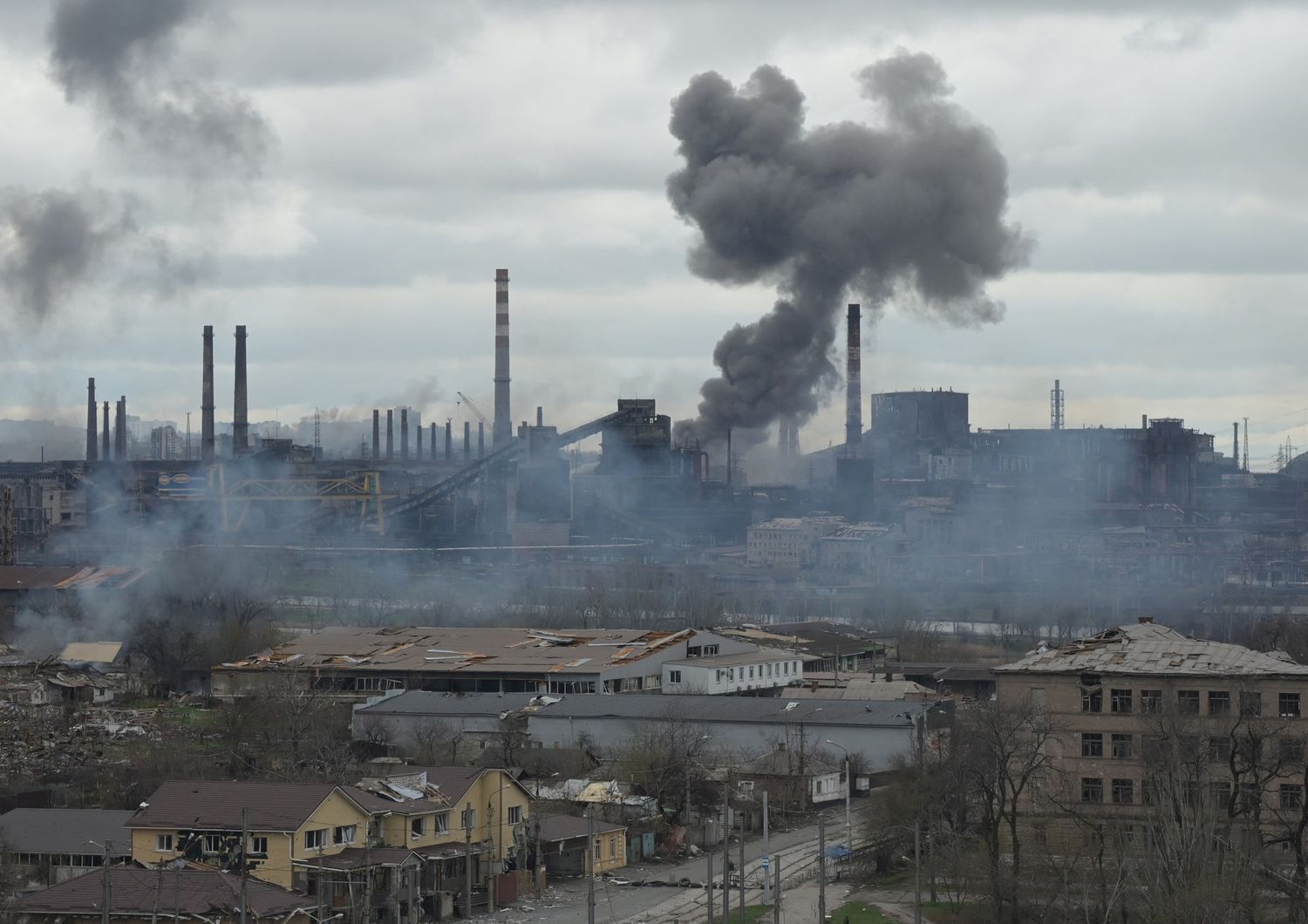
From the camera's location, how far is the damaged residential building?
38469mm

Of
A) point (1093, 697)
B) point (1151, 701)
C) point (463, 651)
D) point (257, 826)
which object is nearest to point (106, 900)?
point (257, 826)

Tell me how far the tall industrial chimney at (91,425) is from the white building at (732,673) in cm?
5626

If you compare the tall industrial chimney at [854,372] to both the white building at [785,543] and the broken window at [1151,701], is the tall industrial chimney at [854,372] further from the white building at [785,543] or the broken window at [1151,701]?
the broken window at [1151,701]

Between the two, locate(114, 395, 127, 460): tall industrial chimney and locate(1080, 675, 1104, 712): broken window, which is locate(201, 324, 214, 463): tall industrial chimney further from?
locate(1080, 675, 1104, 712): broken window

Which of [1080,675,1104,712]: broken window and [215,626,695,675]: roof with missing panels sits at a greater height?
[1080,675,1104,712]: broken window

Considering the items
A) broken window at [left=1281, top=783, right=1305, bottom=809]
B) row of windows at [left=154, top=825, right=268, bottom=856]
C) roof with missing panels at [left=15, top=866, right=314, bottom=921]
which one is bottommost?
roof with missing panels at [left=15, top=866, right=314, bottom=921]

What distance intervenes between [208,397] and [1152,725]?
201 ft

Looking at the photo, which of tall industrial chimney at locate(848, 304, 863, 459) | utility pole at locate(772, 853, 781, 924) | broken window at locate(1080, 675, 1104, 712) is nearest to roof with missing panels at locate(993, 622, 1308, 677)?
broken window at locate(1080, 675, 1104, 712)

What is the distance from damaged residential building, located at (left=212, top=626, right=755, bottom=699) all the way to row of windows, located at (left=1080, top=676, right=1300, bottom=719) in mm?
14542

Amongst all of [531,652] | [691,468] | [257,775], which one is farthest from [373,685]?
[691,468]

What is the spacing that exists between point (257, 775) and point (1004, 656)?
26.3 m

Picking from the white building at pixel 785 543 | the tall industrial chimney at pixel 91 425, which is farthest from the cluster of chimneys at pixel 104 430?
the white building at pixel 785 543

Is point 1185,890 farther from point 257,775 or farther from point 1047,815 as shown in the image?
point 257,775

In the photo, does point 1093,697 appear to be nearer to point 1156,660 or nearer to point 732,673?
point 1156,660
